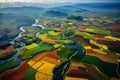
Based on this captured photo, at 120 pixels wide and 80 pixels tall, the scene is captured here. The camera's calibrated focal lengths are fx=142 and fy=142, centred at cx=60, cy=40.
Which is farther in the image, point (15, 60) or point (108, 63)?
point (15, 60)

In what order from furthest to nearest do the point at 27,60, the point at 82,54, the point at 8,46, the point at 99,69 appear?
the point at 8,46 → the point at 82,54 → the point at 27,60 → the point at 99,69

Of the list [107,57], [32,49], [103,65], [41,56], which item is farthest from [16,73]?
[107,57]

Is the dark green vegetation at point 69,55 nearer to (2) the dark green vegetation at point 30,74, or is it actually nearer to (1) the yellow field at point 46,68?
(1) the yellow field at point 46,68

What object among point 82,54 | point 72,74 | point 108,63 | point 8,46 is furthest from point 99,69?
point 8,46

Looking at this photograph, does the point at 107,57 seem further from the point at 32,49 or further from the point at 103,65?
the point at 32,49

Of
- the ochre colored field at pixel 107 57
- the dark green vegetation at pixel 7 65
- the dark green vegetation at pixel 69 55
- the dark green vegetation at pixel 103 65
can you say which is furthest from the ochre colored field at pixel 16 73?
the ochre colored field at pixel 107 57

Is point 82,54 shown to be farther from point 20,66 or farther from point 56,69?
point 20,66

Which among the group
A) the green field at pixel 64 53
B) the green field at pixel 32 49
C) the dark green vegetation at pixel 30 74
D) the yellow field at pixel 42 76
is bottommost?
the green field at pixel 32 49
